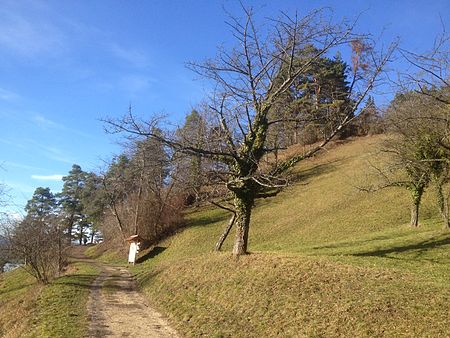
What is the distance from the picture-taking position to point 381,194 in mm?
30141

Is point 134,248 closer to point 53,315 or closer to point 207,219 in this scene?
point 207,219

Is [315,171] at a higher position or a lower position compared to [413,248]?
higher

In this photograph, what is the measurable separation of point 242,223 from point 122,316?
17.0ft

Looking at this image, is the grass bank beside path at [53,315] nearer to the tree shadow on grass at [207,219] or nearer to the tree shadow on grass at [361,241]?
the tree shadow on grass at [361,241]

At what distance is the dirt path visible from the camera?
31.7ft

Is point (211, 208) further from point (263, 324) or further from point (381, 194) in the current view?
point (263, 324)

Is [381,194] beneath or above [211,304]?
above

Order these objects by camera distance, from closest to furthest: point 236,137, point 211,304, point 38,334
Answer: point 38,334
point 211,304
point 236,137

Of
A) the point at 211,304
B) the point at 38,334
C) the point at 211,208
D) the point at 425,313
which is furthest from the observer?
the point at 211,208

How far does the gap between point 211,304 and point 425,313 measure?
5561 mm

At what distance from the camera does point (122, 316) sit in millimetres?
11430

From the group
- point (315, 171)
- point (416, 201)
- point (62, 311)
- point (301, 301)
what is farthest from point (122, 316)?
point (315, 171)

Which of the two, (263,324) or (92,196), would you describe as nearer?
(263,324)

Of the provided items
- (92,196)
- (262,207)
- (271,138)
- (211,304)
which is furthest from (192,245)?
(92,196)
